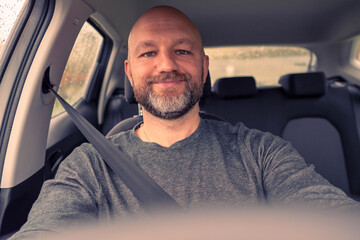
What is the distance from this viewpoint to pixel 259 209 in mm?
500

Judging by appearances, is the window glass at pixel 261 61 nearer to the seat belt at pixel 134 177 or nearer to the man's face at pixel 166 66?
the man's face at pixel 166 66

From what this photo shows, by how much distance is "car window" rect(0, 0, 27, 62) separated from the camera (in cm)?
127

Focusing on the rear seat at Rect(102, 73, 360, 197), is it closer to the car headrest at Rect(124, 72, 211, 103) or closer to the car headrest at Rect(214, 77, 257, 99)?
the car headrest at Rect(214, 77, 257, 99)

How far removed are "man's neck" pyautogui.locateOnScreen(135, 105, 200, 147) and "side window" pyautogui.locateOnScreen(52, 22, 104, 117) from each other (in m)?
0.91

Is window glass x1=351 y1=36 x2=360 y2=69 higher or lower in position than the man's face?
lower

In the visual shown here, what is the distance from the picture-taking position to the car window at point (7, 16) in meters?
1.27

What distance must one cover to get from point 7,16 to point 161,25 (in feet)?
2.13

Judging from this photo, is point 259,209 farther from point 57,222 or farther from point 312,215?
point 57,222

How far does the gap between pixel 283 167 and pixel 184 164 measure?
1.12ft

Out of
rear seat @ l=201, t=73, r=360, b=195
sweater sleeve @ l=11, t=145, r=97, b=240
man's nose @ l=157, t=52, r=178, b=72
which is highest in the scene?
man's nose @ l=157, t=52, r=178, b=72

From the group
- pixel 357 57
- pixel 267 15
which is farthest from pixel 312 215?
pixel 357 57

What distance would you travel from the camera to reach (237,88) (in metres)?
2.40

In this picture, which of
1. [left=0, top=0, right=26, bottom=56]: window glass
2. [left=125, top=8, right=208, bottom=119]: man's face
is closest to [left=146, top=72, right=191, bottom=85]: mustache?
[left=125, top=8, right=208, bottom=119]: man's face

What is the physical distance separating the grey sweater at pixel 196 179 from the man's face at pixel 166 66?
0.53 ft
